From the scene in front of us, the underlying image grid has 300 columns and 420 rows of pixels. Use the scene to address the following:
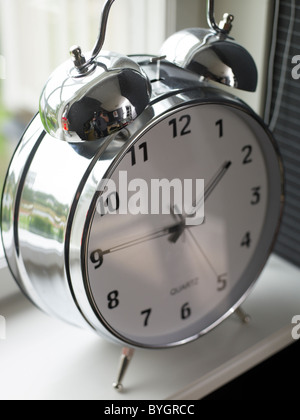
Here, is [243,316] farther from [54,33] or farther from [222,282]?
[54,33]

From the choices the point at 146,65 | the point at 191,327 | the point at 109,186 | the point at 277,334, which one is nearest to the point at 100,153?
the point at 109,186

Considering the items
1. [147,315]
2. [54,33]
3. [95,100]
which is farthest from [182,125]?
[54,33]

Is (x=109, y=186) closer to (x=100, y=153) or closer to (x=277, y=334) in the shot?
(x=100, y=153)

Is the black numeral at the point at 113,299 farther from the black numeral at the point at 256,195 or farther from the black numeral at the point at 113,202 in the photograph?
the black numeral at the point at 256,195

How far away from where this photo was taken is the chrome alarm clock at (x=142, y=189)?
78cm

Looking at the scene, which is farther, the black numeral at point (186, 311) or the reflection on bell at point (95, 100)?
the black numeral at point (186, 311)

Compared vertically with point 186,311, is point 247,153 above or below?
above

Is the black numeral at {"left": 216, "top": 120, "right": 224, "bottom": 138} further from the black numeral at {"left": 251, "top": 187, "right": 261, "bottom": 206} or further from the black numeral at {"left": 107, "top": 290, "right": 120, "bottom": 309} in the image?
the black numeral at {"left": 107, "top": 290, "right": 120, "bottom": 309}

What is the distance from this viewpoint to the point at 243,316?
43.3 inches

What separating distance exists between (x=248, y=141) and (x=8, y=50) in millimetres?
700

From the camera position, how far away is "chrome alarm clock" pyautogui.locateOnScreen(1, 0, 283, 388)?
0.78m

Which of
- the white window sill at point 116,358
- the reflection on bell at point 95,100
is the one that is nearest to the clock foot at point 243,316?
the white window sill at point 116,358

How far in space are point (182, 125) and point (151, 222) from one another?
14cm

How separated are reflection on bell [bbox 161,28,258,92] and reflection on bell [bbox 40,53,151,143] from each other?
0.14 metres
